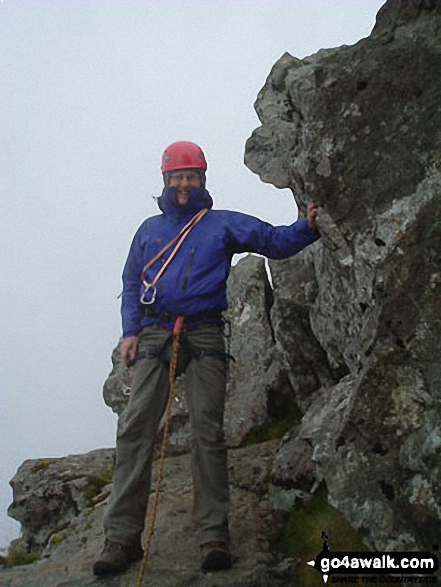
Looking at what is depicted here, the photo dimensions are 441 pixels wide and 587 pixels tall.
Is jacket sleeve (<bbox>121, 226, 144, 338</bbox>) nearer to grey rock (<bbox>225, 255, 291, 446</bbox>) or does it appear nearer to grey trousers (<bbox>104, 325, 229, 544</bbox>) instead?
grey trousers (<bbox>104, 325, 229, 544</bbox>)

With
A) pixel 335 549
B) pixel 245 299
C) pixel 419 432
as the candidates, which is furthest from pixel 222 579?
pixel 245 299

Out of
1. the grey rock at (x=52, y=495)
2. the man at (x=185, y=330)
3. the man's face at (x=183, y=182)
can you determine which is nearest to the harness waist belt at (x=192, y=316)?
the man at (x=185, y=330)

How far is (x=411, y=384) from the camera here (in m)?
5.61

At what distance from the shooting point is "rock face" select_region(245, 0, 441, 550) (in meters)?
5.46

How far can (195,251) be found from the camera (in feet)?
25.7

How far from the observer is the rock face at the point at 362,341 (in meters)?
5.52

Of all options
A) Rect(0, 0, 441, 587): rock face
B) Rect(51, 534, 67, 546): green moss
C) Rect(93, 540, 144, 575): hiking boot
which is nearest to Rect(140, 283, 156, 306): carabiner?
Rect(0, 0, 441, 587): rock face

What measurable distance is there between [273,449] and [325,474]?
15.5 feet

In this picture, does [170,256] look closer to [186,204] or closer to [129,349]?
[186,204]

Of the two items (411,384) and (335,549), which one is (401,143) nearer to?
(411,384)

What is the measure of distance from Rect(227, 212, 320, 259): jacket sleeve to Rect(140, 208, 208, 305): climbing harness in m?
0.46

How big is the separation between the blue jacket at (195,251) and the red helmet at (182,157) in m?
0.35

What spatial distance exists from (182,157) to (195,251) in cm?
139

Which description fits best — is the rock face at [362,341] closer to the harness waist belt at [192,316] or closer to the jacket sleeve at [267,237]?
the jacket sleeve at [267,237]
